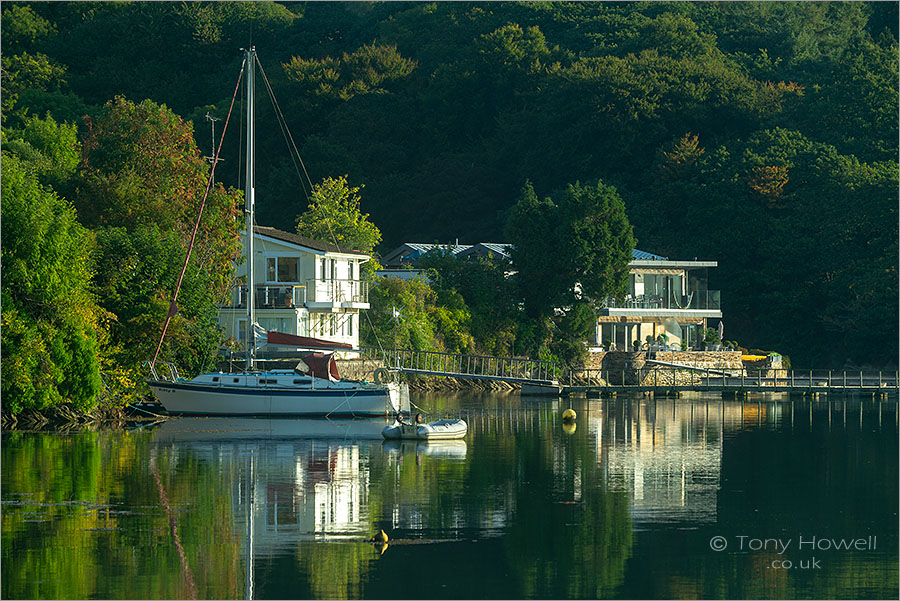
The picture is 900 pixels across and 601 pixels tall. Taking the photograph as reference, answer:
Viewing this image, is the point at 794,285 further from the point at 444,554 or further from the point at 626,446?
the point at 444,554

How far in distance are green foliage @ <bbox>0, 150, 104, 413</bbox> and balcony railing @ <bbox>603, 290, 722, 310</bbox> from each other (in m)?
42.5

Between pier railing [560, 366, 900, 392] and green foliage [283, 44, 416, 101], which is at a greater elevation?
green foliage [283, 44, 416, 101]

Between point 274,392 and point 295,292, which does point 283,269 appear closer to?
point 295,292

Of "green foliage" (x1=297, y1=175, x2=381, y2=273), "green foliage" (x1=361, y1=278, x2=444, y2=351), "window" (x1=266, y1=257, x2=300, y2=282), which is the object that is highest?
"green foliage" (x1=297, y1=175, x2=381, y2=273)

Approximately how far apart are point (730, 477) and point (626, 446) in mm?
8081

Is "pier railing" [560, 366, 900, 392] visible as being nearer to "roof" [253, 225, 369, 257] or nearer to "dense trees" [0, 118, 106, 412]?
"roof" [253, 225, 369, 257]

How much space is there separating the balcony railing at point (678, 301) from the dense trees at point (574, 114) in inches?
287

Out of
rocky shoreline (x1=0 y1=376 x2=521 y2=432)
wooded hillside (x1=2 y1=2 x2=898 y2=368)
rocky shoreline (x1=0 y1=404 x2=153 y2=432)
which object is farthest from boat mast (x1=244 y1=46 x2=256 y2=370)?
wooded hillside (x1=2 y1=2 x2=898 y2=368)

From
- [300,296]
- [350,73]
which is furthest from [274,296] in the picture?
[350,73]

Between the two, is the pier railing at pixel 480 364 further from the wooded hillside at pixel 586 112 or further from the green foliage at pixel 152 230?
the wooded hillside at pixel 586 112

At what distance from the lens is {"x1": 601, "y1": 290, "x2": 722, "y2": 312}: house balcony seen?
82.9 m

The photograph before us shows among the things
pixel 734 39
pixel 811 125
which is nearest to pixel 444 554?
pixel 811 125

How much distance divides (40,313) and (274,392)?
948cm

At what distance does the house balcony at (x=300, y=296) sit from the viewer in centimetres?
6612
